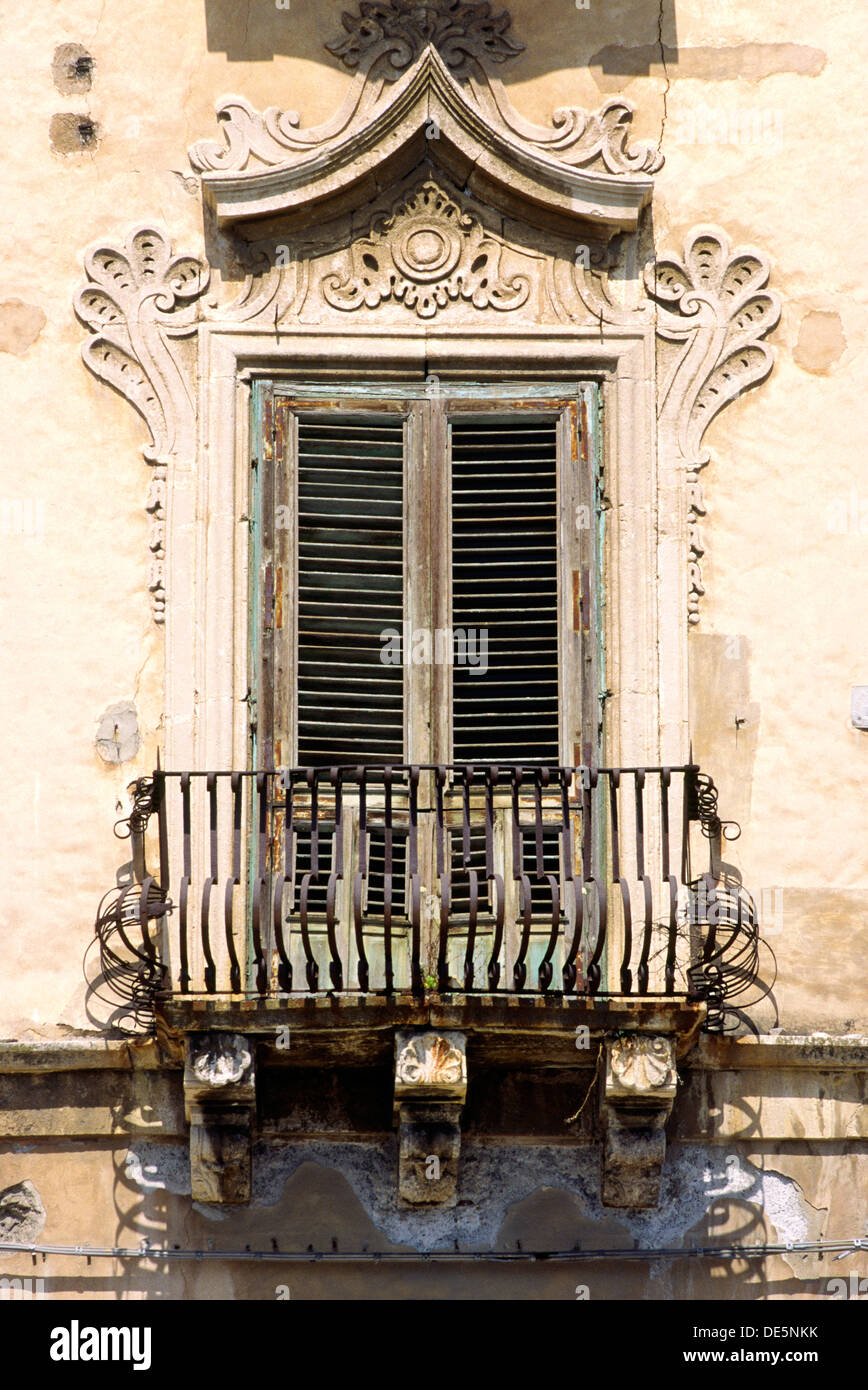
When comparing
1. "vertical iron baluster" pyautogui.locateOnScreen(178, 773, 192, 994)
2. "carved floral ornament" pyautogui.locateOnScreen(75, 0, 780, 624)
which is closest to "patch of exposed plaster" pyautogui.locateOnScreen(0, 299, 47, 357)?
"carved floral ornament" pyautogui.locateOnScreen(75, 0, 780, 624)

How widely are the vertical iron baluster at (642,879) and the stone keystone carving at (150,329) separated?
7.20 ft

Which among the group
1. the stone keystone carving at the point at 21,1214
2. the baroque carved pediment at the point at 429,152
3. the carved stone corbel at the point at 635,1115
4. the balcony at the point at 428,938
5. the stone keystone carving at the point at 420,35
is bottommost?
the stone keystone carving at the point at 21,1214

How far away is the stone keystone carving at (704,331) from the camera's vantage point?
1216 centimetres

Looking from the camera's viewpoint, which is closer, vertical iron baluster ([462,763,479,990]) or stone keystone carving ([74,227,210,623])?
vertical iron baluster ([462,763,479,990])

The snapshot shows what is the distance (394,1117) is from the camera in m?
11.3

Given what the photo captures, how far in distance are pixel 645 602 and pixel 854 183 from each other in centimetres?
197

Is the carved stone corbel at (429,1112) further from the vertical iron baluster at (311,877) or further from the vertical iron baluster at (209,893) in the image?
the vertical iron baluster at (209,893)

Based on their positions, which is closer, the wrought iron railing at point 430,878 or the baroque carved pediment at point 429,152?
the wrought iron railing at point 430,878

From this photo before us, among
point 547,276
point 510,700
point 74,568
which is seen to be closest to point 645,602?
point 510,700

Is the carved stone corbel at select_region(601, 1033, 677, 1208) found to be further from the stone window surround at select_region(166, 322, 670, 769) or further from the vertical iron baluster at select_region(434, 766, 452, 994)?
the stone window surround at select_region(166, 322, 670, 769)

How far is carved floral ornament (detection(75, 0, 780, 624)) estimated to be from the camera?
1219 centimetres

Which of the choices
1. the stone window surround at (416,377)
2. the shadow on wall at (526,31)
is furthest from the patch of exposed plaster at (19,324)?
the shadow on wall at (526,31)

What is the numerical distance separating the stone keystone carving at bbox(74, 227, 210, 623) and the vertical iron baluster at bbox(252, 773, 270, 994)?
4.08ft
